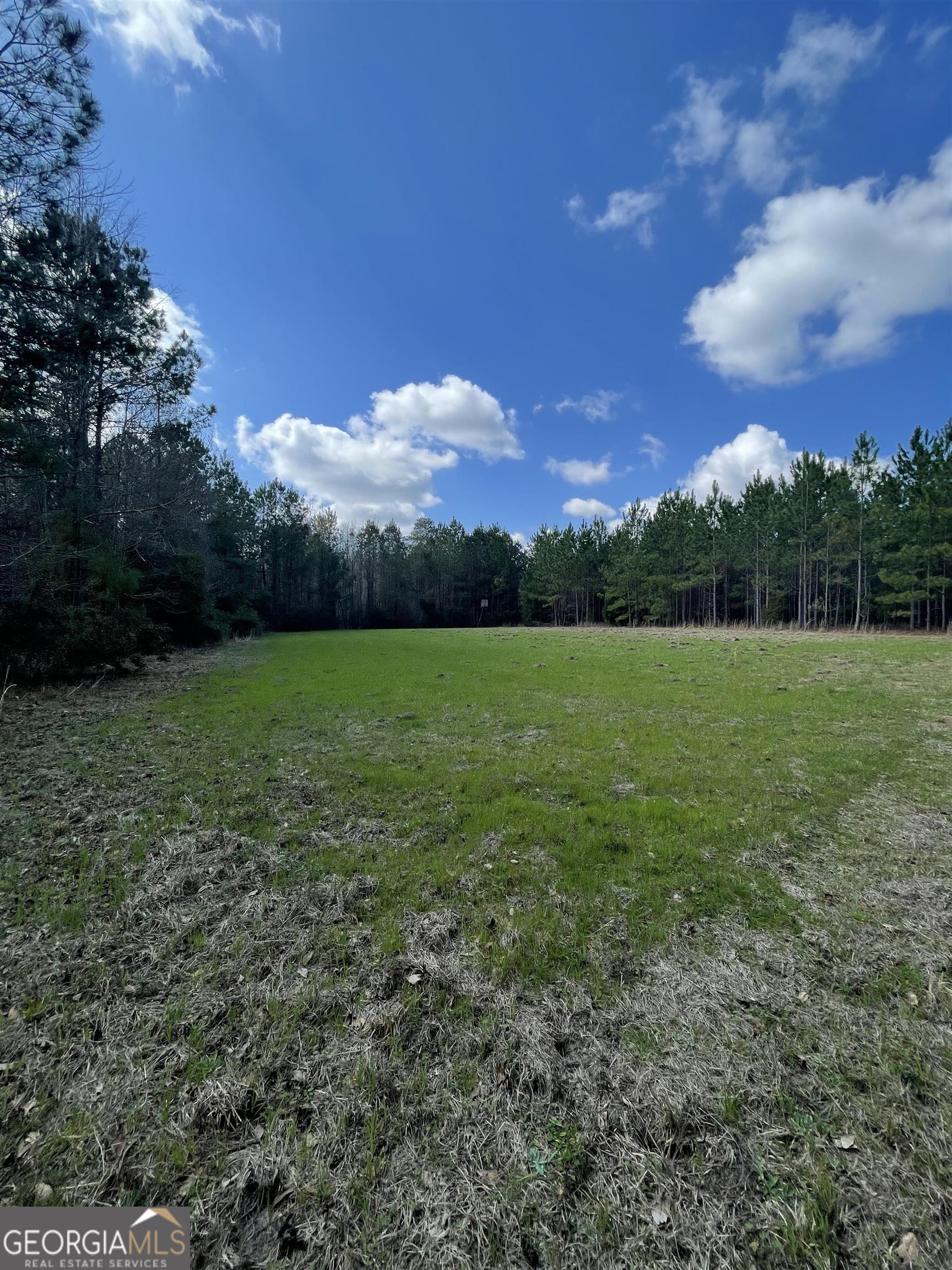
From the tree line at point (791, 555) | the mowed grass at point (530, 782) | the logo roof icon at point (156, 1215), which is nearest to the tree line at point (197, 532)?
the tree line at point (791, 555)

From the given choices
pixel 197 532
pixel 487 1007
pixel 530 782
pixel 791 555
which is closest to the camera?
pixel 487 1007

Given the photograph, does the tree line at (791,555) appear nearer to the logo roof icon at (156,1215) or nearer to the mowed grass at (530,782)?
the mowed grass at (530,782)

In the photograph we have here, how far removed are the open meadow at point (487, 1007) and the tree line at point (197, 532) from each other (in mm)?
7524

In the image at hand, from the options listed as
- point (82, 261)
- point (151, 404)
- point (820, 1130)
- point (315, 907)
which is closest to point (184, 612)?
point (151, 404)

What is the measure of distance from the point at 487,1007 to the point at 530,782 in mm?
3951

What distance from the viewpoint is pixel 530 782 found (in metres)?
7.01

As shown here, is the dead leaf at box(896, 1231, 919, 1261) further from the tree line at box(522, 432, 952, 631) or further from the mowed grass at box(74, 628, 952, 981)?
the tree line at box(522, 432, 952, 631)

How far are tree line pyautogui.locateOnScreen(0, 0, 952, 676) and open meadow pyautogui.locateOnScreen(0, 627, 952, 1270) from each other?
7.52 metres

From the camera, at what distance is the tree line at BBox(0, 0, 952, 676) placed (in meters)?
8.04

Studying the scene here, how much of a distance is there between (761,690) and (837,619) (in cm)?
4154

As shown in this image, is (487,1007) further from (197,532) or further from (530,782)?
(197,532)

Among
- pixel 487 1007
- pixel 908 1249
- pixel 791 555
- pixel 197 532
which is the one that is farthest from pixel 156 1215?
pixel 791 555

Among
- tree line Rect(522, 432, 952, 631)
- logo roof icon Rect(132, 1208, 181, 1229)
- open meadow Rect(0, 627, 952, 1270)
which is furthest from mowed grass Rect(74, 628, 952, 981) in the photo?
tree line Rect(522, 432, 952, 631)

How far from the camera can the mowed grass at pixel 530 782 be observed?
170 inches
